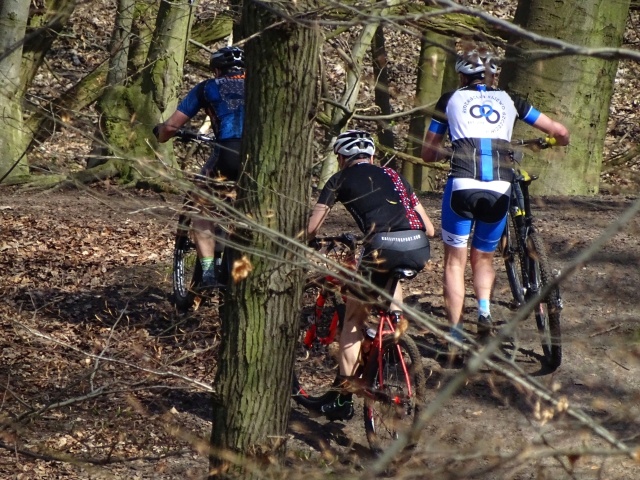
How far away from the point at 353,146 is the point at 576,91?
19.6ft

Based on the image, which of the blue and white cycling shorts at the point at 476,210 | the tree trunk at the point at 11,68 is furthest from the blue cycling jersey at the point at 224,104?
the tree trunk at the point at 11,68

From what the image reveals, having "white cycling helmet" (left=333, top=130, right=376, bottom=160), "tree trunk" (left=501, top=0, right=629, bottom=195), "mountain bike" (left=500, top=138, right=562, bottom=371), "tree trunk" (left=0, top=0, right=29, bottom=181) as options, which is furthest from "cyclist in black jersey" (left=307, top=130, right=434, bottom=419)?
"tree trunk" (left=0, top=0, right=29, bottom=181)

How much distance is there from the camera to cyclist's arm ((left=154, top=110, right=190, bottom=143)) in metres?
7.28

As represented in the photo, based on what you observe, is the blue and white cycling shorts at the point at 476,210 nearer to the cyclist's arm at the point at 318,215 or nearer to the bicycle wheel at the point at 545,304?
the bicycle wheel at the point at 545,304

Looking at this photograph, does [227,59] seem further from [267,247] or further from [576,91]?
[576,91]

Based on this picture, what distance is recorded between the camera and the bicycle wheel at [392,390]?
6105mm

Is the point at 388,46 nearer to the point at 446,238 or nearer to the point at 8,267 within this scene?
the point at 8,267

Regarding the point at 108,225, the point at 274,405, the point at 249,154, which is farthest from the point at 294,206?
the point at 108,225

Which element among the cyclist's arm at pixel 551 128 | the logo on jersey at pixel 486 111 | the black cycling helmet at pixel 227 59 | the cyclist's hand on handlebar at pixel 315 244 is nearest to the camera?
the cyclist's hand on handlebar at pixel 315 244

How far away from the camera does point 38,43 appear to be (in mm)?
12617

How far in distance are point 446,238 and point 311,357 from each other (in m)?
1.60

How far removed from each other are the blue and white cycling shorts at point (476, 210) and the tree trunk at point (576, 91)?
4.27 metres

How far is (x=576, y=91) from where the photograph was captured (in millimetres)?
11500

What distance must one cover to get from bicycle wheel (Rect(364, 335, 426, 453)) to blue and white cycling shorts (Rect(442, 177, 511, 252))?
1047 millimetres
